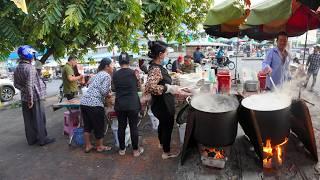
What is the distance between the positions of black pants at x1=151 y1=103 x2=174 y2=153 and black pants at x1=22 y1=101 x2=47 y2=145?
275 cm

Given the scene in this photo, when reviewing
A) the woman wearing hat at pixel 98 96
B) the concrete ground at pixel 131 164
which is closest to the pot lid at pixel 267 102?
the concrete ground at pixel 131 164

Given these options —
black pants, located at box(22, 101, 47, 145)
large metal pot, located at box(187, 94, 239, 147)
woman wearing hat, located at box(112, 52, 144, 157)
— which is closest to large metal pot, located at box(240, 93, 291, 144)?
large metal pot, located at box(187, 94, 239, 147)

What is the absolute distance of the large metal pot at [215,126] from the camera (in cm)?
409

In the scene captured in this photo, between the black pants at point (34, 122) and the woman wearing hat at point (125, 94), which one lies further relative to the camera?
the black pants at point (34, 122)

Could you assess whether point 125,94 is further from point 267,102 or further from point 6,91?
point 6,91

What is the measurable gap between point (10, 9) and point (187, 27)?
8650mm

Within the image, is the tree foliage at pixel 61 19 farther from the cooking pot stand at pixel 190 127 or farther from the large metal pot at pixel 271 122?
the large metal pot at pixel 271 122

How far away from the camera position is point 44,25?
352 centimetres

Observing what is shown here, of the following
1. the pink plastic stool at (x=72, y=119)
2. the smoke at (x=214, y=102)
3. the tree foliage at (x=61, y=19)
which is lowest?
the pink plastic stool at (x=72, y=119)

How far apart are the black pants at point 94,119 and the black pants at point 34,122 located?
125cm

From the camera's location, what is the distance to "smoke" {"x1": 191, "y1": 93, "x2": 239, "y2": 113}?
4357mm

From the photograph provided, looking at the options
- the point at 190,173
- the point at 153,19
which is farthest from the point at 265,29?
the point at 190,173

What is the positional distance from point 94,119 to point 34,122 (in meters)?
1.62

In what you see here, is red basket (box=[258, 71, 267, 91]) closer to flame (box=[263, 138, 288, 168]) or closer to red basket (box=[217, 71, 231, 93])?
red basket (box=[217, 71, 231, 93])
